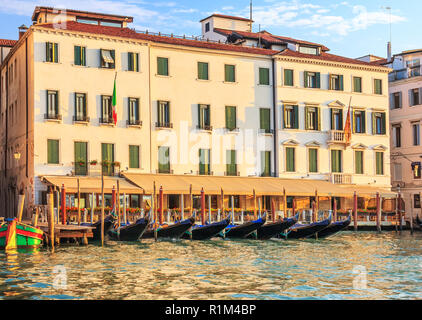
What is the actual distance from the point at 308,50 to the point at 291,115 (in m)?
4.38

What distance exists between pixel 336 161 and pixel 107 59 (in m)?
12.8

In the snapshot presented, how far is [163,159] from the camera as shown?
3212cm

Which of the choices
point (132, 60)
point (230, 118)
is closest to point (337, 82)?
point (230, 118)

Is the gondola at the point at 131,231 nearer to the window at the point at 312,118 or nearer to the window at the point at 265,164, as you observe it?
the window at the point at 265,164

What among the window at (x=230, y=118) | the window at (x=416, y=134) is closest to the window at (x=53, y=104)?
the window at (x=230, y=118)

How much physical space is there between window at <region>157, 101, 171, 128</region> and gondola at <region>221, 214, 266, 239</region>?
6.28 metres

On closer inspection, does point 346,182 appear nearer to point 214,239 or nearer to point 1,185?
point 214,239

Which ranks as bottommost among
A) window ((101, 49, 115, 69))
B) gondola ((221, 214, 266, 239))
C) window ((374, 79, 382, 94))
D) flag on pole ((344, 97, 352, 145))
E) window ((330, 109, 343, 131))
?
gondola ((221, 214, 266, 239))

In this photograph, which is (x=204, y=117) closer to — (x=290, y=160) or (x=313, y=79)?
(x=290, y=160)

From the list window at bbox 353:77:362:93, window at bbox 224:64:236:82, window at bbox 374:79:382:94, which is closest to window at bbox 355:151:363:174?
window at bbox 353:77:362:93

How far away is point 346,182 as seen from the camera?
1417 inches

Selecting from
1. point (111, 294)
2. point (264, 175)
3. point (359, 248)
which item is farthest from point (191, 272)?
point (264, 175)

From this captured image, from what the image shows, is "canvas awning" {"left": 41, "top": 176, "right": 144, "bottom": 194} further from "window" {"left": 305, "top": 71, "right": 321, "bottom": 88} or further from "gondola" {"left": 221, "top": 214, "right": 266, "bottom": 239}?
"window" {"left": 305, "top": 71, "right": 321, "bottom": 88}

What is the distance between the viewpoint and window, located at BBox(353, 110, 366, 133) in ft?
121
